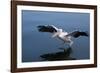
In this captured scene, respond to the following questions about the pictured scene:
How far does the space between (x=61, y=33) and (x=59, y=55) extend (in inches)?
8.0

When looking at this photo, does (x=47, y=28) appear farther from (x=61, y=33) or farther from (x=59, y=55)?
(x=59, y=55)

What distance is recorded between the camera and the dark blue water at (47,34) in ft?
6.18

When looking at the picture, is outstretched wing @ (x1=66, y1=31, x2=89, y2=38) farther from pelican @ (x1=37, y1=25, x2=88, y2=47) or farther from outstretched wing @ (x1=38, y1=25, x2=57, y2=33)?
outstretched wing @ (x1=38, y1=25, x2=57, y2=33)

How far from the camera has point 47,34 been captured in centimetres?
196

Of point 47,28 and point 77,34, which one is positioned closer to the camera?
point 47,28

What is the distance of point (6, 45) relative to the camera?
1823 millimetres

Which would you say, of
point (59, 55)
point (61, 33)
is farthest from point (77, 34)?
point (59, 55)

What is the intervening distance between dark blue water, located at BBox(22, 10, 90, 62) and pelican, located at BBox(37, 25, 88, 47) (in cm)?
3

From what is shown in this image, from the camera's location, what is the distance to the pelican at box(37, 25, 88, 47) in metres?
1.95

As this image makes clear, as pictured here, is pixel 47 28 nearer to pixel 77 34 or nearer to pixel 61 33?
pixel 61 33

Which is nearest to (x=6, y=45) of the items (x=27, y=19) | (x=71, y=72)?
(x=27, y=19)

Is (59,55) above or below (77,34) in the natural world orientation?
below

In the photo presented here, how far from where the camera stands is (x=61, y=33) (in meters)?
A: 2.00

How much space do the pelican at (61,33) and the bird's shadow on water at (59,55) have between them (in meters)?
0.07
